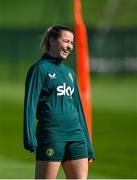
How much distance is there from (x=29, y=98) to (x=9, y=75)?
35.0 meters

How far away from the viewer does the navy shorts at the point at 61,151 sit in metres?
7.98

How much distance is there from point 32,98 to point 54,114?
25cm

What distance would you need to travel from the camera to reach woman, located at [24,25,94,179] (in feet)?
26.2

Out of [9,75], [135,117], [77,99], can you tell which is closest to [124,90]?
[9,75]

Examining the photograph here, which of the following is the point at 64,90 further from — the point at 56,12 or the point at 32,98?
the point at 56,12

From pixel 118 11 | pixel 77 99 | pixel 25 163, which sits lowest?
pixel 25 163

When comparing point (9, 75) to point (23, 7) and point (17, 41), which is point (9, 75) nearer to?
point (17, 41)

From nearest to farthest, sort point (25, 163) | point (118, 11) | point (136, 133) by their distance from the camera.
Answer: point (25, 163), point (136, 133), point (118, 11)

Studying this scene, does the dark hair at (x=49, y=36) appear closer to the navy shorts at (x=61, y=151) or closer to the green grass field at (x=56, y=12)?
the navy shorts at (x=61, y=151)

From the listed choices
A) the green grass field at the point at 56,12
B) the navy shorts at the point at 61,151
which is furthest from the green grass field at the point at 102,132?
the green grass field at the point at 56,12

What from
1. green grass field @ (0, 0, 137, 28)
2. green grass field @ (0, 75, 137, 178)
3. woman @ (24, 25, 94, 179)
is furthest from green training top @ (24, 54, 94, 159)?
green grass field @ (0, 0, 137, 28)

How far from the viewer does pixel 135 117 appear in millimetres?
25609

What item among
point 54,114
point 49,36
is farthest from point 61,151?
point 49,36

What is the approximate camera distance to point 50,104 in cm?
804
